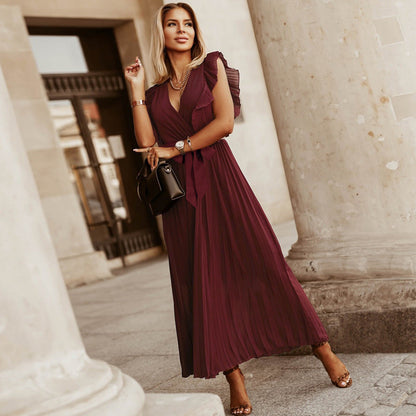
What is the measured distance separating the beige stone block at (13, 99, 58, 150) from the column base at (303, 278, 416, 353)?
6.76 m

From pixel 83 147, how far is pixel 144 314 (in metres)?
5.35

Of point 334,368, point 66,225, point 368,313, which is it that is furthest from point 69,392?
point 66,225

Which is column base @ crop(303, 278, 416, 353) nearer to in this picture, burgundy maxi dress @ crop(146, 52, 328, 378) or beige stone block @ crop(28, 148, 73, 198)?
burgundy maxi dress @ crop(146, 52, 328, 378)

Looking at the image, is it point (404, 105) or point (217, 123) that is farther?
point (404, 105)

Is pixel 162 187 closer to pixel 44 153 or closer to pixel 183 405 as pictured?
pixel 183 405

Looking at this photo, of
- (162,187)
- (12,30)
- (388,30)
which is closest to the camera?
(162,187)

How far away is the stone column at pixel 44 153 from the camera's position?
384 inches

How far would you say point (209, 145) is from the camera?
3.33 m

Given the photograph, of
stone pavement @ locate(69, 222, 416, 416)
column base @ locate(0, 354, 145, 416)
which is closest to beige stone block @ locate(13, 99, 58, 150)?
stone pavement @ locate(69, 222, 416, 416)

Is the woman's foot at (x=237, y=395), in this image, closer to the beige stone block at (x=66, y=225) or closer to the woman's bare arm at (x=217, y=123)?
the woman's bare arm at (x=217, y=123)

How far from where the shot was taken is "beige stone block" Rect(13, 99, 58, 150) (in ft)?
32.0

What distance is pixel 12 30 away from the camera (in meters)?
9.75

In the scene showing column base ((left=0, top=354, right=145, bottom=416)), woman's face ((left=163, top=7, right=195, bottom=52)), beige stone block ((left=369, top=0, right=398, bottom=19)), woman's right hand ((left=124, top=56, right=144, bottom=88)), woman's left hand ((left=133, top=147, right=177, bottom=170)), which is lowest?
column base ((left=0, top=354, right=145, bottom=416))

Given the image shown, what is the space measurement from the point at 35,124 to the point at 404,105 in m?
7.08
